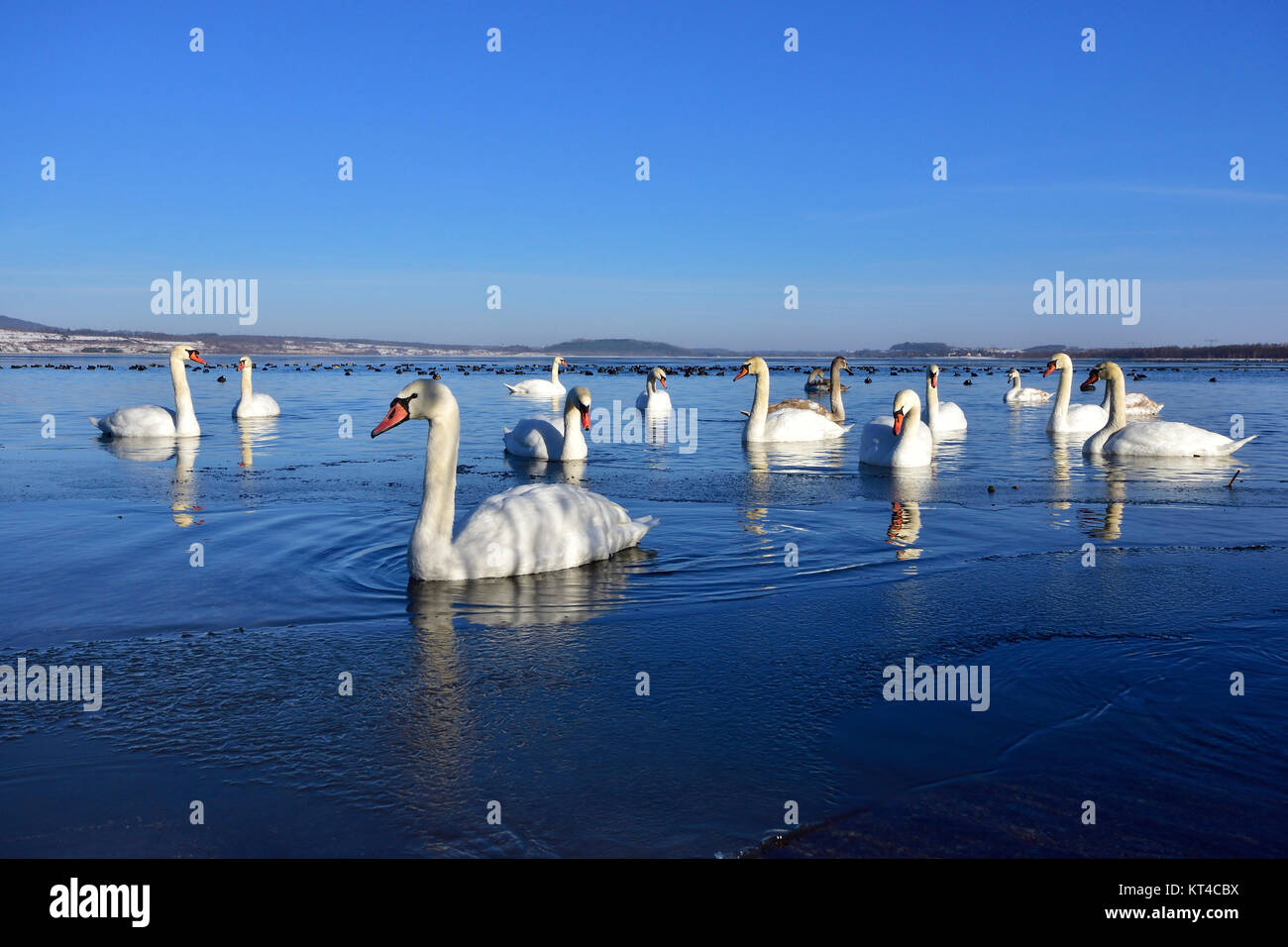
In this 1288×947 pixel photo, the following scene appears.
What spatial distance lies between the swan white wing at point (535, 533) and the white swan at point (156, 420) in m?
13.8

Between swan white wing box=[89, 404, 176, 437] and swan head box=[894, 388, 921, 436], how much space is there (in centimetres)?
1370

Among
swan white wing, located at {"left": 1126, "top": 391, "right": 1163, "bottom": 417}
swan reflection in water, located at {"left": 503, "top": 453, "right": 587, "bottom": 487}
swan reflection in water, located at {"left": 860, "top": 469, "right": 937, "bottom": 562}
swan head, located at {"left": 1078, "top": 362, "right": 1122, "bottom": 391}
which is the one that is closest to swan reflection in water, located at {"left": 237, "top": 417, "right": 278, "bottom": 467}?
swan reflection in water, located at {"left": 503, "top": 453, "right": 587, "bottom": 487}

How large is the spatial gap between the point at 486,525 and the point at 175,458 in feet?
Result: 35.6

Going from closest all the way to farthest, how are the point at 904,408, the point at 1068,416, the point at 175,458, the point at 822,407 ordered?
the point at 904,408 → the point at 175,458 → the point at 1068,416 → the point at 822,407

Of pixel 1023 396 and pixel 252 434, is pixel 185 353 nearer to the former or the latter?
pixel 252 434

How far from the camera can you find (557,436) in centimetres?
1590

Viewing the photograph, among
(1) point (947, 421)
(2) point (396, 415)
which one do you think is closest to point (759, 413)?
(1) point (947, 421)

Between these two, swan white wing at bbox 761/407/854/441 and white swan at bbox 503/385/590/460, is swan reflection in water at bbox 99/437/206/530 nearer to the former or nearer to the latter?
white swan at bbox 503/385/590/460

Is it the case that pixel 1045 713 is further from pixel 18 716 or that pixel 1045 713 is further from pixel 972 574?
pixel 18 716

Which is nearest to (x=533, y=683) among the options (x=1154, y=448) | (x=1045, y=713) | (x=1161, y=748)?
(x=1045, y=713)

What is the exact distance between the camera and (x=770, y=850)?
357 cm

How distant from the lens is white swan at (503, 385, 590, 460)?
14680mm
